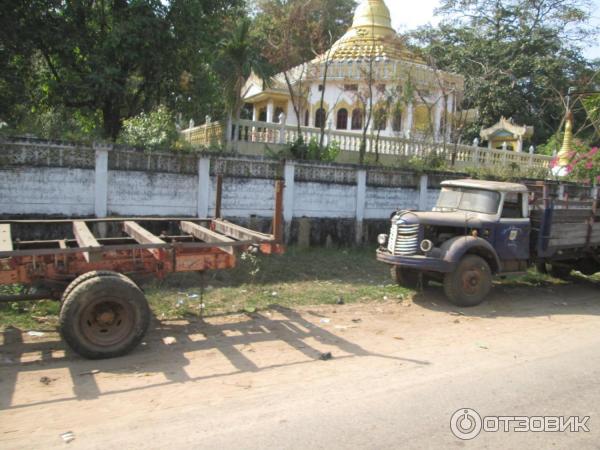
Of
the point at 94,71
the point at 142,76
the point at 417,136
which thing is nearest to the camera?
the point at 94,71

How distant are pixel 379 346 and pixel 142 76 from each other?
8.74 metres

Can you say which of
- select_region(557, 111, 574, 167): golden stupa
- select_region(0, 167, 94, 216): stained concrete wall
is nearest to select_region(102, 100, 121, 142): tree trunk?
select_region(0, 167, 94, 216): stained concrete wall

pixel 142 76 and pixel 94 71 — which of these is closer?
pixel 94 71

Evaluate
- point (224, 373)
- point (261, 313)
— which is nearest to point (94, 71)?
point (261, 313)

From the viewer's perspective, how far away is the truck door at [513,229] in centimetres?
812

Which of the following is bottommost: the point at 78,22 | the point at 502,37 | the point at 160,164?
the point at 160,164

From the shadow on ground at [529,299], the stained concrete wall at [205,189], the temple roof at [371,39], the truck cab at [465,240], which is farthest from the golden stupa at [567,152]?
the truck cab at [465,240]

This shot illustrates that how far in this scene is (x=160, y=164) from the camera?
9.07 meters

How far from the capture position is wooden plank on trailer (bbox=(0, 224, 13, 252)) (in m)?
4.89

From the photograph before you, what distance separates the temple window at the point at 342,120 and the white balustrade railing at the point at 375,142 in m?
7.67

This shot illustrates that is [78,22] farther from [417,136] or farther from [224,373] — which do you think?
[417,136]

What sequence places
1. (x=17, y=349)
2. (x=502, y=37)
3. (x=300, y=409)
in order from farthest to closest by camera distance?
(x=502, y=37), (x=17, y=349), (x=300, y=409)

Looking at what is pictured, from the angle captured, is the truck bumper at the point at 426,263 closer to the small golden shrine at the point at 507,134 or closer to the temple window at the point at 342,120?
the temple window at the point at 342,120

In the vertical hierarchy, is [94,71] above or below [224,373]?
above
